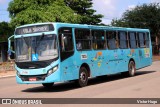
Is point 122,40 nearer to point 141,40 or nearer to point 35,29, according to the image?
point 141,40

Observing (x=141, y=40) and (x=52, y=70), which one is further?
(x=141, y=40)

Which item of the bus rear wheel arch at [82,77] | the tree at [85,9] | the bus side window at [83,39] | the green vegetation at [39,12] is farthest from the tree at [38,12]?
the bus rear wheel arch at [82,77]

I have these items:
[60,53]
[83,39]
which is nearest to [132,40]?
[83,39]

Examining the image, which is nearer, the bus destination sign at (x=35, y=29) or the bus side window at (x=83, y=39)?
the bus destination sign at (x=35, y=29)

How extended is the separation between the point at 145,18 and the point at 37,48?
53.5 meters

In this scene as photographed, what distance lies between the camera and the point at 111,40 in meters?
19.9

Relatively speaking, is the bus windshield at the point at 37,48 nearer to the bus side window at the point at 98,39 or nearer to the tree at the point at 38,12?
the bus side window at the point at 98,39

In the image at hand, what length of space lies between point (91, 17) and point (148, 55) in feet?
95.9

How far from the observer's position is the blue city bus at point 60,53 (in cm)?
1516

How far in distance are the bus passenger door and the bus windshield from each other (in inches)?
13.5

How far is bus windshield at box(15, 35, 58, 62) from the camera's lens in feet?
49.7

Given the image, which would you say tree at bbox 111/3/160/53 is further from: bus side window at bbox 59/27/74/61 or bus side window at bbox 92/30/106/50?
bus side window at bbox 59/27/74/61

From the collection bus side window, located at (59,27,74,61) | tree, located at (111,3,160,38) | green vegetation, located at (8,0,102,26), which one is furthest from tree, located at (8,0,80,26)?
bus side window, located at (59,27,74,61)

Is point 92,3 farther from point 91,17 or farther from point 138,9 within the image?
point 138,9
